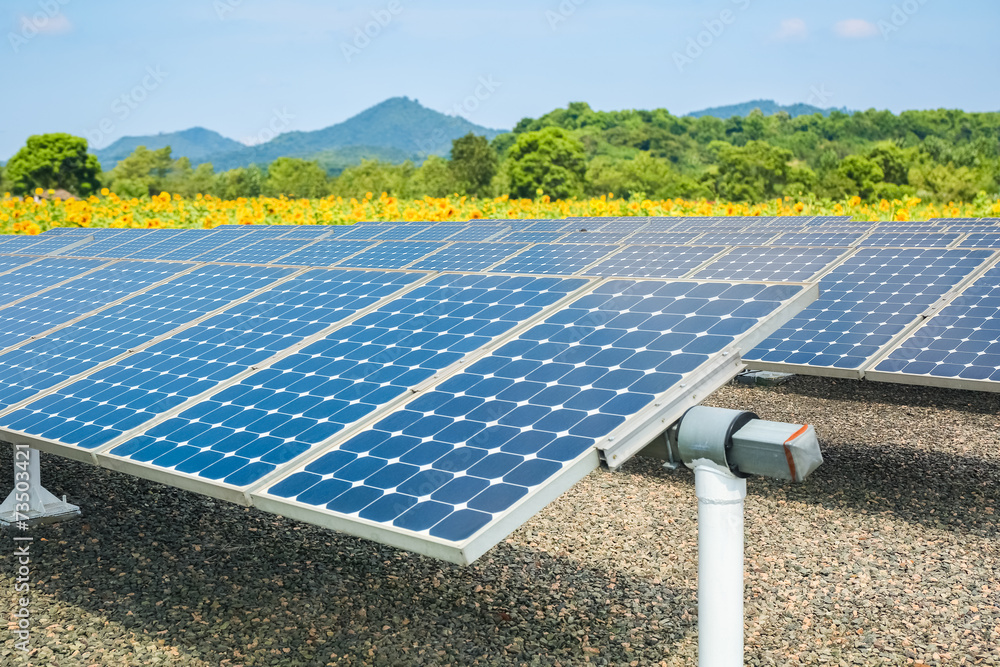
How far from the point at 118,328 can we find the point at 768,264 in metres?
6.99

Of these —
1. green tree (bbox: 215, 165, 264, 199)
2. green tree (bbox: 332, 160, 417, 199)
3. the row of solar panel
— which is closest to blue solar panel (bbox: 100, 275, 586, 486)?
the row of solar panel

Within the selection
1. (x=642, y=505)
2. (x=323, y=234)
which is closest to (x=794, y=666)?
(x=642, y=505)

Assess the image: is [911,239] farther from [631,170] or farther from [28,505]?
[631,170]

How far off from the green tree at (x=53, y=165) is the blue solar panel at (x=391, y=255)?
89.0 meters

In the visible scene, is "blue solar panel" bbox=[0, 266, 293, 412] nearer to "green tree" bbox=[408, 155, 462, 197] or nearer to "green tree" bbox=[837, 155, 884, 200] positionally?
"green tree" bbox=[408, 155, 462, 197]

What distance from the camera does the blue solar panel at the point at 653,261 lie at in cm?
916

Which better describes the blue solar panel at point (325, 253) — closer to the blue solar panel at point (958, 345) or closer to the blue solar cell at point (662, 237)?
the blue solar cell at point (662, 237)

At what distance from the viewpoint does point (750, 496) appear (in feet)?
37.0


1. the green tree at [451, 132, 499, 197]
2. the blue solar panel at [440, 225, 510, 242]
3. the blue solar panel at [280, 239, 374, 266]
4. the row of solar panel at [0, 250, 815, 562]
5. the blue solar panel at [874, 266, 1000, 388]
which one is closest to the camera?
the row of solar panel at [0, 250, 815, 562]

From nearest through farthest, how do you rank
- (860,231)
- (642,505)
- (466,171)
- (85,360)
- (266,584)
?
(85,360) → (266,584) → (642,505) → (860,231) → (466,171)

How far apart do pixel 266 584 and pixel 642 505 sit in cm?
482

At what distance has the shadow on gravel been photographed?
7.68m

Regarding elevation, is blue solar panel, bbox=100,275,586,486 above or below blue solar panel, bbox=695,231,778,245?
above

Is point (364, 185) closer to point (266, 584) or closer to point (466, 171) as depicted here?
point (466, 171)
